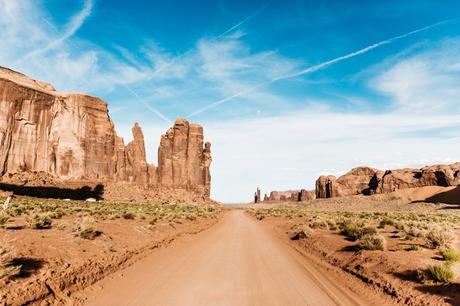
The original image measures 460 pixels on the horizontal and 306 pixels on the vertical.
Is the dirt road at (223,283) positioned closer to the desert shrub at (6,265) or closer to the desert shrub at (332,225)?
the desert shrub at (6,265)

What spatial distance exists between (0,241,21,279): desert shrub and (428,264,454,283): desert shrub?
401 inches

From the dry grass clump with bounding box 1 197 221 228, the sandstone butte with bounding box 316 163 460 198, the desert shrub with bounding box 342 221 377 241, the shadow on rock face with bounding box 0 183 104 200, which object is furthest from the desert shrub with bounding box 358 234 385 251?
the sandstone butte with bounding box 316 163 460 198

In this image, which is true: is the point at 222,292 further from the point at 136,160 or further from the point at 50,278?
the point at 136,160

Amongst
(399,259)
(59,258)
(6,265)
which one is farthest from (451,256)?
(6,265)

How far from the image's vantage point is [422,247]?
566 inches

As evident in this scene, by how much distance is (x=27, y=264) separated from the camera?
30.6 feet

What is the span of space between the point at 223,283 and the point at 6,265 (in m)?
5.37

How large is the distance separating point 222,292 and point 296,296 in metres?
1.80

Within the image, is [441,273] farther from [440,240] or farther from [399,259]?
[440,240]

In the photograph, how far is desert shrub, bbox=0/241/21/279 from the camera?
7676 mm

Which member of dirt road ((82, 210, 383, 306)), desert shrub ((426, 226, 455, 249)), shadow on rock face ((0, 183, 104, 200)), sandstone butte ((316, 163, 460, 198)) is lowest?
dirt road ((82, 210, 383, 306))

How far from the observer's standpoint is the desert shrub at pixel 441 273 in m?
8.99

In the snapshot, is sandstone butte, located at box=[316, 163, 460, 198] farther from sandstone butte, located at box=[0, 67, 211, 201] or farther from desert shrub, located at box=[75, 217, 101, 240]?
desert shrub, located at box=[75, 217, 101, 240]

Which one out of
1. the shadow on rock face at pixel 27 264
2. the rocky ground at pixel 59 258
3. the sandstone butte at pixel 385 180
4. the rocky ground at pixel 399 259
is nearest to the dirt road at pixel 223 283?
the rocky ground at pixel 59 258
